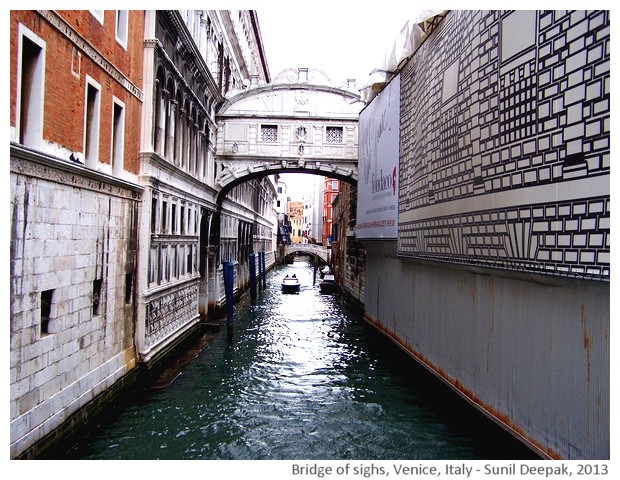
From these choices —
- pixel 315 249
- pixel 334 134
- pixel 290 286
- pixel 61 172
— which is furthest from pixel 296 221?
pixel 61 172

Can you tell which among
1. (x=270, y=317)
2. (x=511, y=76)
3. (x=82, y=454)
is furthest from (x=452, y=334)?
(x=270, y=317)

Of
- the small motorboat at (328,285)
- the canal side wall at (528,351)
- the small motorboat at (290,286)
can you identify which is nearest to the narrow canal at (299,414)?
the canal side wall at (528,351)

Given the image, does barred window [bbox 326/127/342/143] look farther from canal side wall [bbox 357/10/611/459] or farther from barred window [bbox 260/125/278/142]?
canal side wall [bbox 357/10/611/459]

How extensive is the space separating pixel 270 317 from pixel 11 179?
45.0 feet

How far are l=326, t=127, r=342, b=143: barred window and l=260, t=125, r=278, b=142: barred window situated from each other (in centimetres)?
167

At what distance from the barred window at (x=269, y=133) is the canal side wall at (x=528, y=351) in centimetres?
804

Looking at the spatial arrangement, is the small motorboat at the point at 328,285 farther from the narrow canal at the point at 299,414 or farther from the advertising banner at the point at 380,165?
the narrow canal at the point at 299,414

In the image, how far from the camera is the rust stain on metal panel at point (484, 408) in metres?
5.55

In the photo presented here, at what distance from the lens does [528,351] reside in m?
→ 5.91

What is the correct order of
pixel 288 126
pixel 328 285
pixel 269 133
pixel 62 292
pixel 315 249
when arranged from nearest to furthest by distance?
pixel 62 292
pixel 288 126
pixel 269 133
pixel 328 285
pixel 315 249

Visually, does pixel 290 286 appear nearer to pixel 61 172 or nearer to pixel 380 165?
pixel 380 165

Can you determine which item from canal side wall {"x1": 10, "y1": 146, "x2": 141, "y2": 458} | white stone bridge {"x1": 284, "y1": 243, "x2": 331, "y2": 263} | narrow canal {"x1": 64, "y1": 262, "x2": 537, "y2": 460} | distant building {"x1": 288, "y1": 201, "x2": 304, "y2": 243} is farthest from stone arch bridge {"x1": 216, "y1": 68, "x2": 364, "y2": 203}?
distant building {"x1": 288, "y1": 201, "x2": 304, "y2": 243}

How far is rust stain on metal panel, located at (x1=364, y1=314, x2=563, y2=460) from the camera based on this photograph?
5.55m

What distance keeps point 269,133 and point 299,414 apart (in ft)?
33.6
